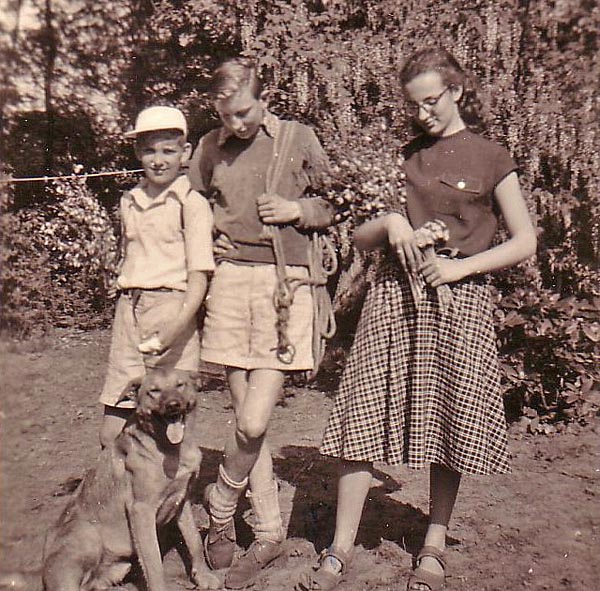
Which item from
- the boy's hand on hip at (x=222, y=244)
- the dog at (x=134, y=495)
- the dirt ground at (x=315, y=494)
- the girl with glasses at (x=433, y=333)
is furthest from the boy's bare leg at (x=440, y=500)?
the boy's hand on hip at (x=222, y=244)

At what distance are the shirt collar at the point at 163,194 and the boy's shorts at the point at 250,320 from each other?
326 millimetres

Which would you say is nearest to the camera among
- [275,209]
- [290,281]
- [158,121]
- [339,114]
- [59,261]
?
[158,121]

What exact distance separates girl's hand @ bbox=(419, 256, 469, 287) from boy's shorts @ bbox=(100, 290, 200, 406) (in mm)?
849

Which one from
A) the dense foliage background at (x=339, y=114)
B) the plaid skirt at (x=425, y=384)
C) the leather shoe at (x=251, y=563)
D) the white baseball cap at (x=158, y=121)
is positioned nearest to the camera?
the white baseball cap at (x=158, y=121)

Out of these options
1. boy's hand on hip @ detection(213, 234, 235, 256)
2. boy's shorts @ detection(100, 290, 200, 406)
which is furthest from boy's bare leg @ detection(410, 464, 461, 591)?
boy's hand on hip @ detection(213, 234, 235, 256)

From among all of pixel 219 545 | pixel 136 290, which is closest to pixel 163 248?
pixel 136 290

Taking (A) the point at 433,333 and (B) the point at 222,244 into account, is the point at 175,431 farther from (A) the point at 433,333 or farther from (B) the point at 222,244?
(A) the point at 433,333

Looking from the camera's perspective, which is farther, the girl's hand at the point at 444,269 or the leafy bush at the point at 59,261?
the leafy bush at the point at 59,261

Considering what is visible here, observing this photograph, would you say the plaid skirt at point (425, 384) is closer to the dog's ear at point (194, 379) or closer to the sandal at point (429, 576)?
the sandal at point (429, 576)

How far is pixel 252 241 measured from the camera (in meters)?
2.81

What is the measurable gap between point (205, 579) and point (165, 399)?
791 mm

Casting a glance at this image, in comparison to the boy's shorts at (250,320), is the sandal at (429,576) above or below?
below

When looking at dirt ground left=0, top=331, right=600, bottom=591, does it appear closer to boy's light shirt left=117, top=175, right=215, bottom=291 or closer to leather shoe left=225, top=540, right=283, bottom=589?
leather shoe left=225, top=540, right=283, bottom=589

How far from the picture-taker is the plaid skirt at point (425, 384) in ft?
9.45
